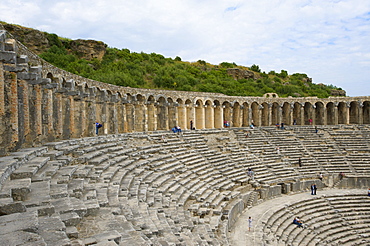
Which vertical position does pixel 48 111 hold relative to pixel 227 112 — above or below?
below

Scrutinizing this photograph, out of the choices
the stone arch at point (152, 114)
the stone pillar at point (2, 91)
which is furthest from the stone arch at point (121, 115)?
the stone pillar at point (2, 91)

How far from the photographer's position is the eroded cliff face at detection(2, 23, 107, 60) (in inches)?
1323

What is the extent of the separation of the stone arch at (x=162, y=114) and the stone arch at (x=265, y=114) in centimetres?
1164

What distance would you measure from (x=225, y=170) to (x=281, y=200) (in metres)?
3.69

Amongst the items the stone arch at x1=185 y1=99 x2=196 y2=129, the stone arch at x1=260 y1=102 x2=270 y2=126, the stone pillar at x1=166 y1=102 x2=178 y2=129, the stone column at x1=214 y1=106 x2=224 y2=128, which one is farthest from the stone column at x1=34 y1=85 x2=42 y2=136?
the stone arch at x1=260 y1=102 x2=270 y2=126

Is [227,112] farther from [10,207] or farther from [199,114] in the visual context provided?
[10,207]

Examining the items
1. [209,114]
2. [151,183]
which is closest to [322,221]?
[151,183]

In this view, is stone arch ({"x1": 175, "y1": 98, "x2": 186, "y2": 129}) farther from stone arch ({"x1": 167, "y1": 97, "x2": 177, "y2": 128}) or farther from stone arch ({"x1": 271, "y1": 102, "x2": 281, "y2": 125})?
stone arch ({"x1": 271, "y1": 102, "x2": 281, "y2": 125})

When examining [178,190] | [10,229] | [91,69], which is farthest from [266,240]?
[91,69]

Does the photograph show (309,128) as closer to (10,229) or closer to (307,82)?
(10,229)

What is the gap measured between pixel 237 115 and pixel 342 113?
37.8 ft

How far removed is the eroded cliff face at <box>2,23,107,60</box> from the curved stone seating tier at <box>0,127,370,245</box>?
24474 millimetres

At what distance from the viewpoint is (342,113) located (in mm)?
31531

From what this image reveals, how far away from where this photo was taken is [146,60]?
153 ft
